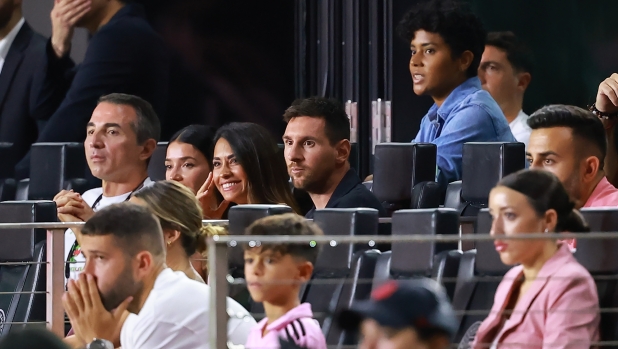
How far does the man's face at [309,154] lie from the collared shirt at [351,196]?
0.08 metres

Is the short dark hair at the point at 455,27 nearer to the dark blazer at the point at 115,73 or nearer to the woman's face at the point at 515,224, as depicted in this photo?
the woman's face at the point at 515,224

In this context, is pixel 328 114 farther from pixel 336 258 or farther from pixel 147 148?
pixel 336 258

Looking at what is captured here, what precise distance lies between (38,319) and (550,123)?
187cm

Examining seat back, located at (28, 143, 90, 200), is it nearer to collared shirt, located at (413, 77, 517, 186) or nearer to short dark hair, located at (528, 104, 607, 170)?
collared shirt, located at (413, 77, 517, 186)

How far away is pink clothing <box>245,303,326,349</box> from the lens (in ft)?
8.85

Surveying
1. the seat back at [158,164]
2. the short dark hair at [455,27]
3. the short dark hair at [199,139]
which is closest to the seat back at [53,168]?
the seat back at [158,164]

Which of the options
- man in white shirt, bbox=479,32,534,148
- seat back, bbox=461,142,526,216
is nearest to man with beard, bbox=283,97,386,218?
seat back, bbox=461,142,526,216

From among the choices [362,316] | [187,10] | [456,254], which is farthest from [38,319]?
[187,10]

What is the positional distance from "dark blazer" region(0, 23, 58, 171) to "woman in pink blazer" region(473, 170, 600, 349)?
14.5 feet

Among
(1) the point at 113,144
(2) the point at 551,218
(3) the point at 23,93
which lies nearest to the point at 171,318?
(2) the point at 551,218

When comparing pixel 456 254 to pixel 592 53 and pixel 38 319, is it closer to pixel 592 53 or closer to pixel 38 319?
pixel 38 319

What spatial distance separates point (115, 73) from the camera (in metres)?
6.48

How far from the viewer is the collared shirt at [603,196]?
319cm

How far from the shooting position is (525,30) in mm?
5613
